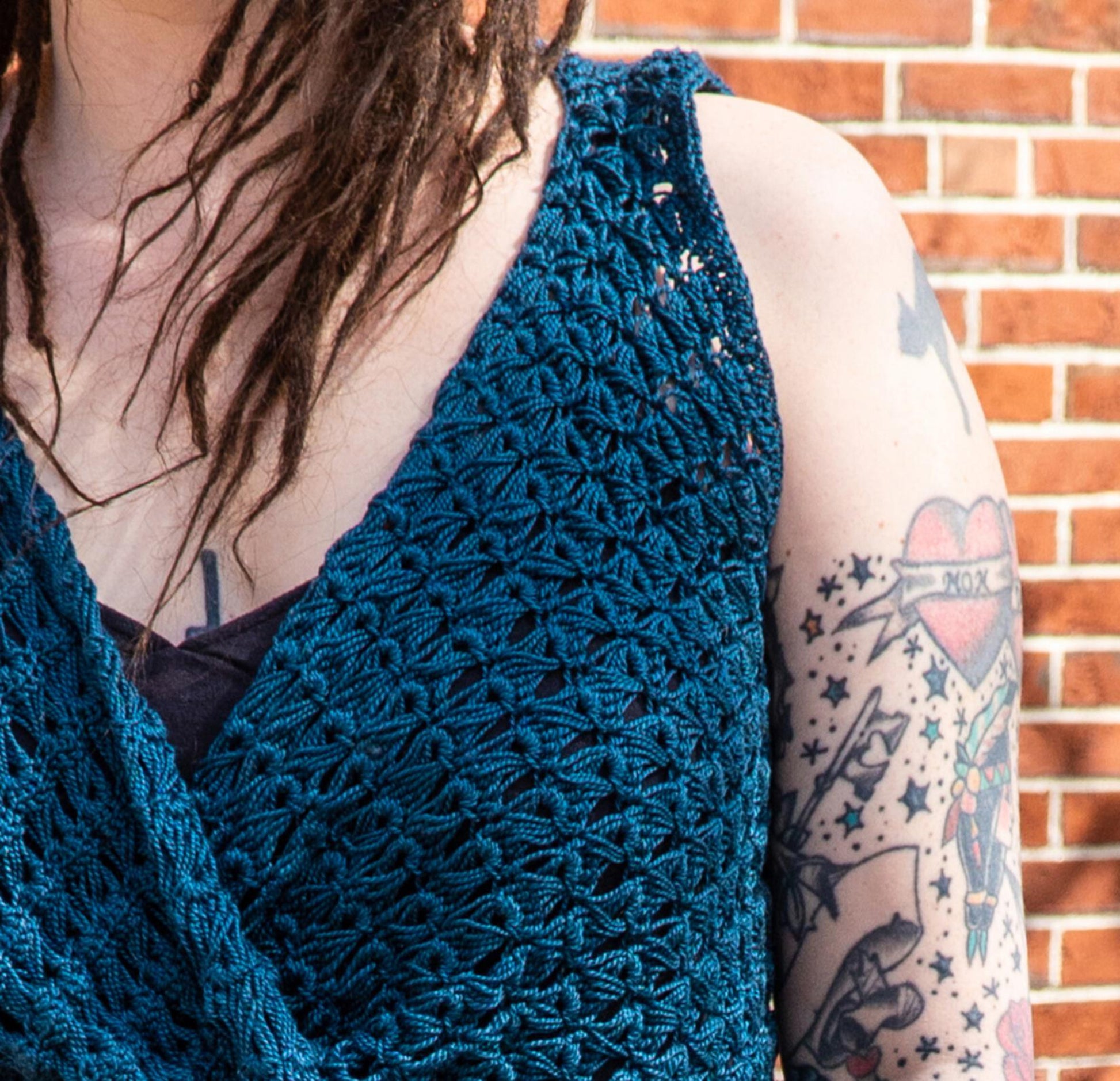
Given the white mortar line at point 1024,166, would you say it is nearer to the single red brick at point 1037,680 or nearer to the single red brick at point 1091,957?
the single red brick at point 1037,680

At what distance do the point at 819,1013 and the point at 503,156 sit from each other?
26.6 inches

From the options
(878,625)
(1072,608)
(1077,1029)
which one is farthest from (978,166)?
(1077,1029)

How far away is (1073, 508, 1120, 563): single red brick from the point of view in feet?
5.45

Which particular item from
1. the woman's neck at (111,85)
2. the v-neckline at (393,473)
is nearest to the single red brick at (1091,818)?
the v-neckline at (393,473)

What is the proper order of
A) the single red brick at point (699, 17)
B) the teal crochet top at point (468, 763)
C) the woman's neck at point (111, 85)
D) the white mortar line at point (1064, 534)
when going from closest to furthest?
the teal crochet top at point (468, 763) < the woman's neck at point (111, 85) < the single red brick at point (699, 17) < the white mortar line at point (1064, 534)

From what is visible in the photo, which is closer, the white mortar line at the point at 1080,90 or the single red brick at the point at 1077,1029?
the white mortar line at the point at 1080,90

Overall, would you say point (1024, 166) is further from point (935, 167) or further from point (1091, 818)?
point (1091, 818)

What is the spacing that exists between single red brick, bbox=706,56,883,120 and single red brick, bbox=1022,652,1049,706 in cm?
78

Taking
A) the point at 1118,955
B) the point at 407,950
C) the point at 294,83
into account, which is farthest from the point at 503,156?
the point at 1118,955

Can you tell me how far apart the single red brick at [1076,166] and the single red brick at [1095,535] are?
43cm

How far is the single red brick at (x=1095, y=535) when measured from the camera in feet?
5.45

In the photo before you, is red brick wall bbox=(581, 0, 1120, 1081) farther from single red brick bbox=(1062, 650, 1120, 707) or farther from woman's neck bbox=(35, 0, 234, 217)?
woman's neck bbox=(35, 0, 234, 217)

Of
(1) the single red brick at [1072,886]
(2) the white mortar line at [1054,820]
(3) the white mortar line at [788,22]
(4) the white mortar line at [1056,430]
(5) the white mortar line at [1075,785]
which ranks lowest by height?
(1) the single red brick at [1072,886]

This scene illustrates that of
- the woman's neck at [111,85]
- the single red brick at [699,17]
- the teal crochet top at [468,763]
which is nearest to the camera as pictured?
the teal crochet top at [468,763]
